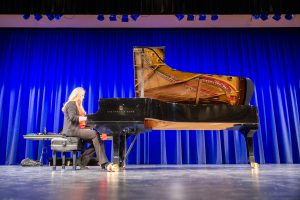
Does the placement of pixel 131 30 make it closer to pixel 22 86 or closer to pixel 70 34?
pixel 70 34

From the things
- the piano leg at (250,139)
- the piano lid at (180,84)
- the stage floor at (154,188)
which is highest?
the piano lid at (180,84)

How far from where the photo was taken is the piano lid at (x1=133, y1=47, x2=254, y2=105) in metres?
3.81

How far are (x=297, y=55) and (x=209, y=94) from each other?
467 cm

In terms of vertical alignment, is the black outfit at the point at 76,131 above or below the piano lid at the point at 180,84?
below

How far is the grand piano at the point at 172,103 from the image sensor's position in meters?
3.26

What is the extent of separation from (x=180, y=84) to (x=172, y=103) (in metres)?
0.46

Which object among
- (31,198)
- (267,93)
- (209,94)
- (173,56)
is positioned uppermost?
(173,56)

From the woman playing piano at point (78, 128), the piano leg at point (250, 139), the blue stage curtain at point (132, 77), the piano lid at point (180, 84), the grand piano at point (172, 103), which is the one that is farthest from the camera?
the blue stage curtain at point (132, 77)

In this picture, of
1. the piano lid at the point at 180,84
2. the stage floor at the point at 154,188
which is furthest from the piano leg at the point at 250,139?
the stage floor at the point at 154,188

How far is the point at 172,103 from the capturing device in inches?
138

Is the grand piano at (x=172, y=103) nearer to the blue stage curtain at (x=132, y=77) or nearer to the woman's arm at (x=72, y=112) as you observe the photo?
the woman's arm at (x=72, y=112)
